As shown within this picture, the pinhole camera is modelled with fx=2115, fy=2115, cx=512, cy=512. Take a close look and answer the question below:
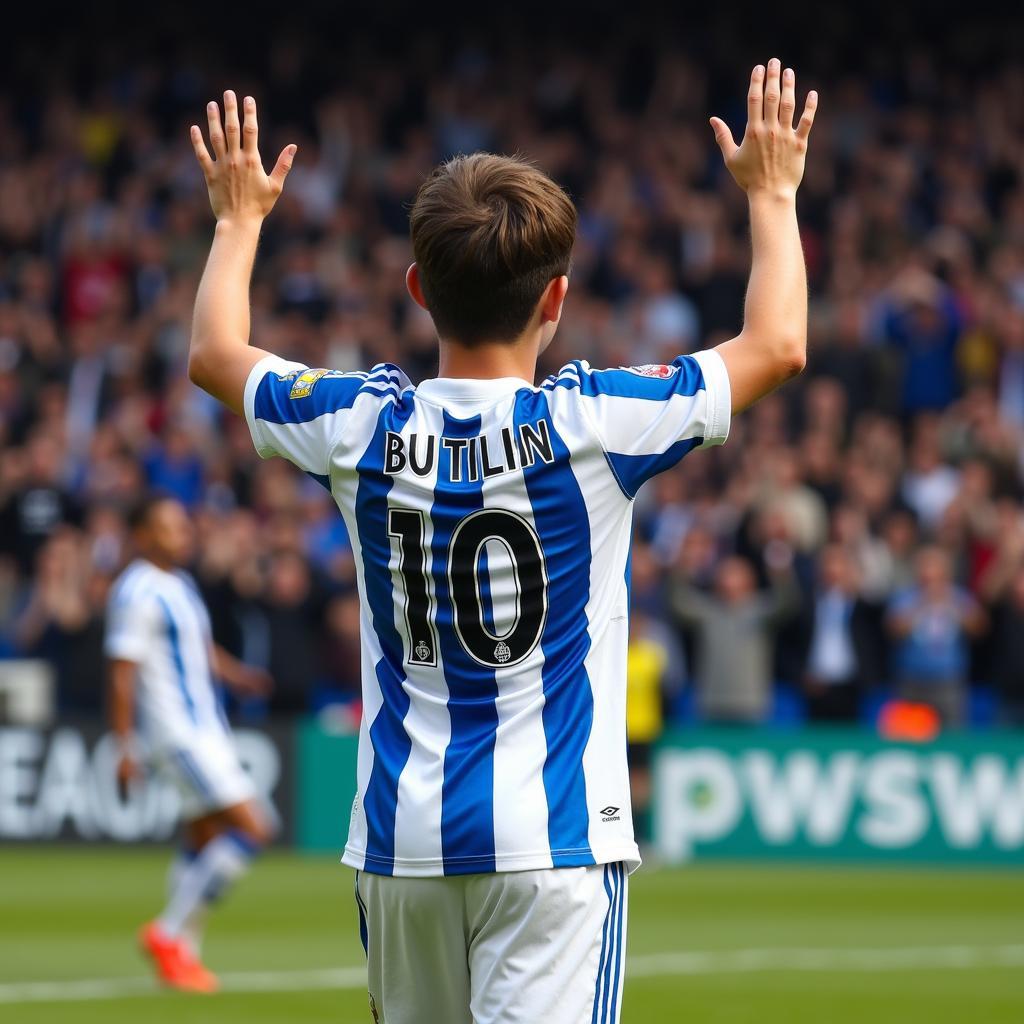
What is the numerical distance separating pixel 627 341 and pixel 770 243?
1583cm

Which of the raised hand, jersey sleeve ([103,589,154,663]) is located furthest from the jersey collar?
jersey sleeve ([103,589,154,663])

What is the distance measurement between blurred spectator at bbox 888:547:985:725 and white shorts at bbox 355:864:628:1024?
13.0 m

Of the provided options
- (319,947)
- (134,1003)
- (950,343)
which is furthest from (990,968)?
(950,343)

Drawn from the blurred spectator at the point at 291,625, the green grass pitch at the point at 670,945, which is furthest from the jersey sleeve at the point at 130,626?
the blurred spectator at the point at 291,625

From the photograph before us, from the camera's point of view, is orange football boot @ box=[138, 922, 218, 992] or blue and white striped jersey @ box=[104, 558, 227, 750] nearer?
orange football boot @ box=[138, 922, 218, 992]

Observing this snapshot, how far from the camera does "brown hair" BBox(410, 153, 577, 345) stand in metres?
3.37

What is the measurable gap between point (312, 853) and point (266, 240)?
8.05 metres

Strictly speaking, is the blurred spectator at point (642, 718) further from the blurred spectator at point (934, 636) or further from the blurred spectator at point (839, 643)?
the blurred spectator at point (934, 636)

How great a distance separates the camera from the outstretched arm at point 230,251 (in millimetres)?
3666

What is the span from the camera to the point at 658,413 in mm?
3422

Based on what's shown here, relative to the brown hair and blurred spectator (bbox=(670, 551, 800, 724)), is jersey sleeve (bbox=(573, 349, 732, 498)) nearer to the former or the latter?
the brown hair

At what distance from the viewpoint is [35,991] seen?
9586 mm

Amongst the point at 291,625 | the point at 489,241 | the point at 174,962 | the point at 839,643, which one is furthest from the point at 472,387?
the point at 291,625

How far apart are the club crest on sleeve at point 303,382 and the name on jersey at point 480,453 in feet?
0.79
